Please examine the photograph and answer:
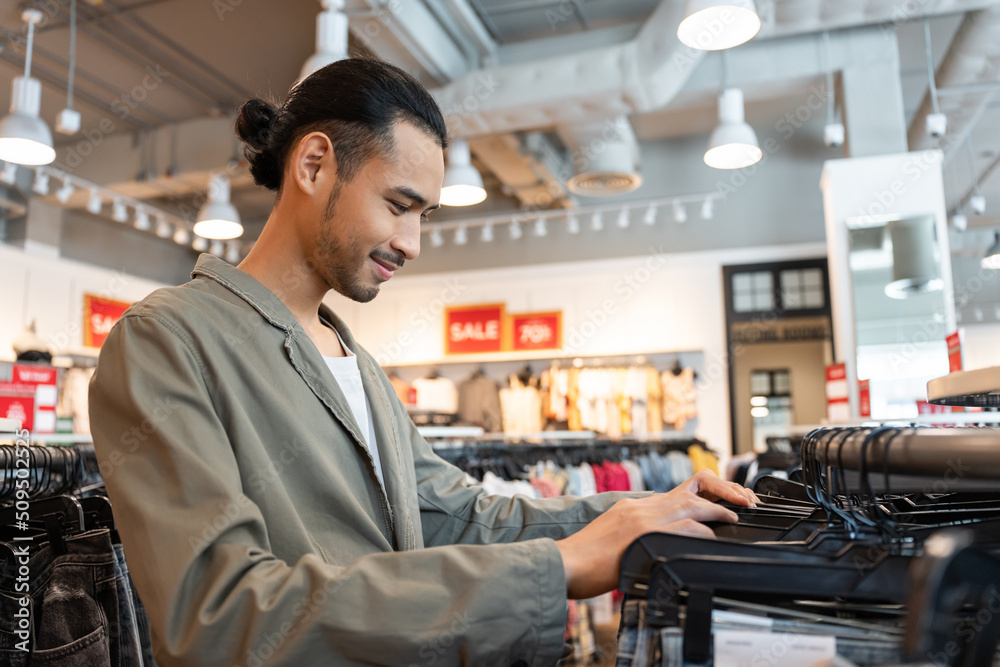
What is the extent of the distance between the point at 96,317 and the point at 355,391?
312 inches

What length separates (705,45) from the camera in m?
3.58

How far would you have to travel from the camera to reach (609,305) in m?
8.12

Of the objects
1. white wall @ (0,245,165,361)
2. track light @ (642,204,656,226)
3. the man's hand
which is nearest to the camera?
the man's hand

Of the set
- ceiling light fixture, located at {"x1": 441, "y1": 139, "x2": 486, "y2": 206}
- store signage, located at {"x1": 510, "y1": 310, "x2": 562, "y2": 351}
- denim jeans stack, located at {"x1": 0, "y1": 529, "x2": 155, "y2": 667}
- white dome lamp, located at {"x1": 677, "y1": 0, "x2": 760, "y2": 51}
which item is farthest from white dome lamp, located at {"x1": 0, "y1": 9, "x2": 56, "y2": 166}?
store signage, located at {"x1": 510, "y1": 310, "x2": 562, "y2": 351}

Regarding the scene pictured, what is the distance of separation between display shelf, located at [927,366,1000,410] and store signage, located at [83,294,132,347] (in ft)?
26.7

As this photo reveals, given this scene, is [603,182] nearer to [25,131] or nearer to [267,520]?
[25,131]

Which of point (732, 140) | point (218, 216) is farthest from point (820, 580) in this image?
point (218, 216)

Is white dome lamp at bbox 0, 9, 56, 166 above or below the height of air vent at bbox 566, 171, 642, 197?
below

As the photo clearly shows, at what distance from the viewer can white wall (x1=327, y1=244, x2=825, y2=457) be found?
301 inches

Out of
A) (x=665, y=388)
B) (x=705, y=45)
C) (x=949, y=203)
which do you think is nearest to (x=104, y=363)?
(x=705, y=45)

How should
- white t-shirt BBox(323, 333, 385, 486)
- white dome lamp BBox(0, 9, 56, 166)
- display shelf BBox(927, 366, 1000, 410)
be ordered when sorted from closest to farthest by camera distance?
display shelf BBox(927, 366, 1000, 410)
white t-shirt BBox(323, 333, 385, 486)
white dome lamp BBox(0, 9, 56, 166)

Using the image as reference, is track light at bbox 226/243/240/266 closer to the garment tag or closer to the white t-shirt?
the white t-shirt

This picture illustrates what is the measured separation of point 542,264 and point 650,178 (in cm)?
153

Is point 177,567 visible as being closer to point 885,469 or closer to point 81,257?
point 885,469
